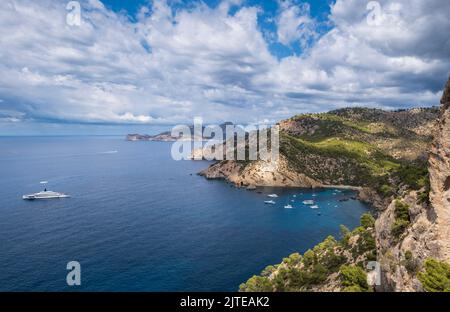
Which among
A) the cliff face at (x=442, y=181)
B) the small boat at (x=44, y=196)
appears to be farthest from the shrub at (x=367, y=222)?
the small boat at (x=44, y=196)

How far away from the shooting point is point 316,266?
71000mm

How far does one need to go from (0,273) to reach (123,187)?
11082 cm

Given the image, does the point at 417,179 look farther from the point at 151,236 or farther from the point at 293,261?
the point at 151,236

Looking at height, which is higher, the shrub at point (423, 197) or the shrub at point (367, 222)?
the shrub at point (423, 197)

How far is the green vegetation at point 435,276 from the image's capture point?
3541 cm

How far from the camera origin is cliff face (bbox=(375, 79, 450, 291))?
4150 centimetres

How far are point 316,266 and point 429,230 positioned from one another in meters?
31.2

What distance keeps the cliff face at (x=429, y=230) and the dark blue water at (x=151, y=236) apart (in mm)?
42146

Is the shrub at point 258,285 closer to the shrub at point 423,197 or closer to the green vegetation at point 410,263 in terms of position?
the green vegetation at point 410,263

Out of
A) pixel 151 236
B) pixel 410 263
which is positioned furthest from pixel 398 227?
pixel 151 236

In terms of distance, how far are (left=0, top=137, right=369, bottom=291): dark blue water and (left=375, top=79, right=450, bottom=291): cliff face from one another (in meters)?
42.1

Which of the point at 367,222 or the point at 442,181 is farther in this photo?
the point at 367,222
